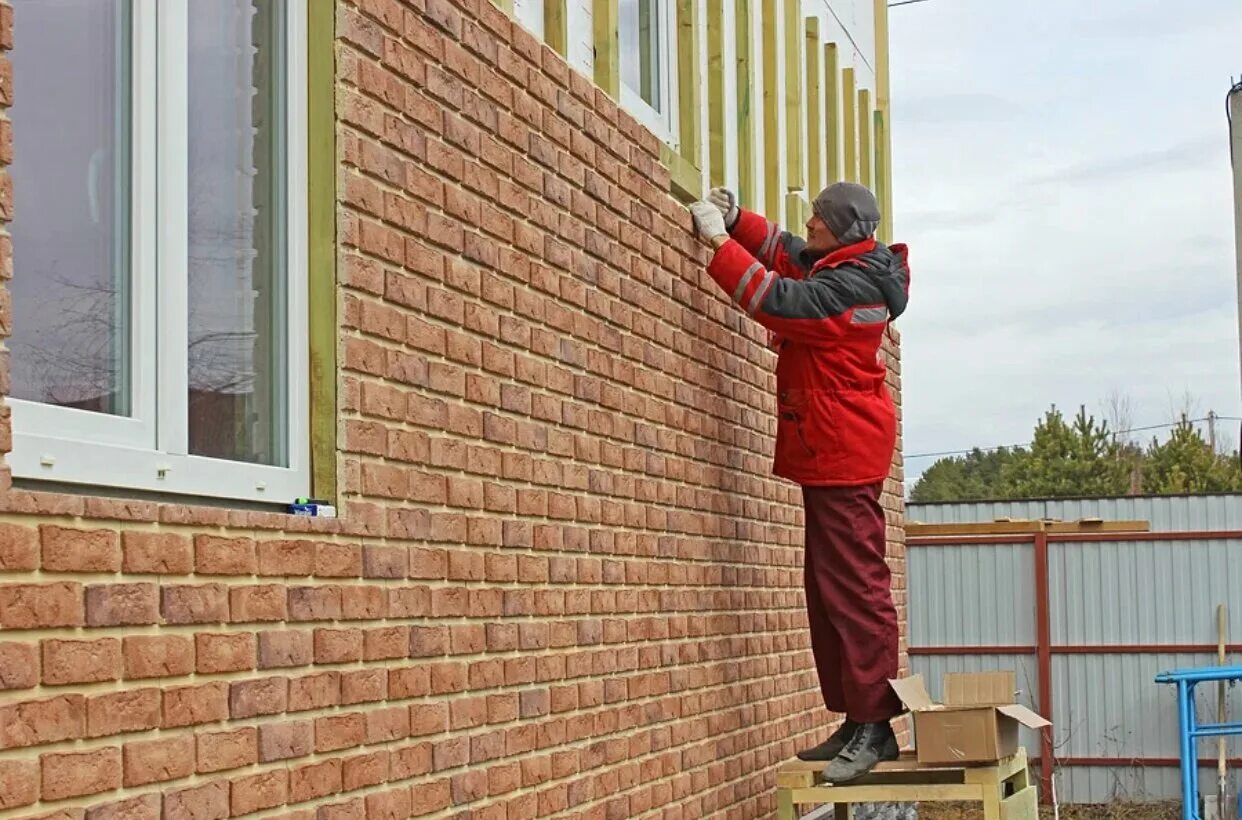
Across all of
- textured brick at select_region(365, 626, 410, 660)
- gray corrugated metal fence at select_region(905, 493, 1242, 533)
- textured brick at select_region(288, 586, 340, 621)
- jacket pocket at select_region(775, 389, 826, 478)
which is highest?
jacket pocket at select_region(775, 389, 826, 478)

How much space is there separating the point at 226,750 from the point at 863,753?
12.0ft

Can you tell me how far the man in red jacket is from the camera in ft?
21.6

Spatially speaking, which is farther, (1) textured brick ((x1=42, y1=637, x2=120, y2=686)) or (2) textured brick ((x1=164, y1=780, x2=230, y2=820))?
(2) textured brick ((x1=164, y1=780, x2=230, y2=820))

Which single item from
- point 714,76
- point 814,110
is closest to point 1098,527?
point 814,110

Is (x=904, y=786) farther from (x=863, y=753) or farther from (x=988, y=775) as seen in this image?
(x=988, y=775)

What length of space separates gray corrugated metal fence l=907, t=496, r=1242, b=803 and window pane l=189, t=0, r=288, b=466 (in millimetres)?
14472

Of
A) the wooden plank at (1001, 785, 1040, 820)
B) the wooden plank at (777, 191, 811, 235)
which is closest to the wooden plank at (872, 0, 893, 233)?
the wooden plank at (777, 191, 811, 235)

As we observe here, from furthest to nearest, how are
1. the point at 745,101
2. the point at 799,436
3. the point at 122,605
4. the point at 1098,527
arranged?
1. the point at 1098,527
2. the point at 745,101
3. the point at 799,436
4. the point at 122,605

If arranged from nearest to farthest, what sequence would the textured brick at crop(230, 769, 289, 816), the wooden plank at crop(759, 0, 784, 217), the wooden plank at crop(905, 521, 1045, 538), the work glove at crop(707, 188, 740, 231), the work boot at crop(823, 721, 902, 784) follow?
the textured brick at crop(230, 769, 289, 816)
the work boot at crop(823, 721, 902, 784)
the work glove at crop(707, 188, 740, 231)
the wooden plank at crop(759, 0, 784, 217)
the wooden plank at crop(905, 521, 1045, 538)

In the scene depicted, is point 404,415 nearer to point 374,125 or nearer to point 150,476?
point 374,125

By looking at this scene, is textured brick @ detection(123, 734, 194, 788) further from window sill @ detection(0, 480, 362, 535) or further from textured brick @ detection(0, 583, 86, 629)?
window sill @ detection(0, 480, 362, 535)

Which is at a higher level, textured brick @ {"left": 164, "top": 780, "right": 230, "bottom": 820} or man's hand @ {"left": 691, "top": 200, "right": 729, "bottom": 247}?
man's hand @ {"left": 691, "top": 200, "right": 729, "bottom": 247}

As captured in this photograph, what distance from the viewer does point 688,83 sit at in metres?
7.18

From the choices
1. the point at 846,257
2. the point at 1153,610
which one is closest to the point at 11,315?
the point at 846,257
